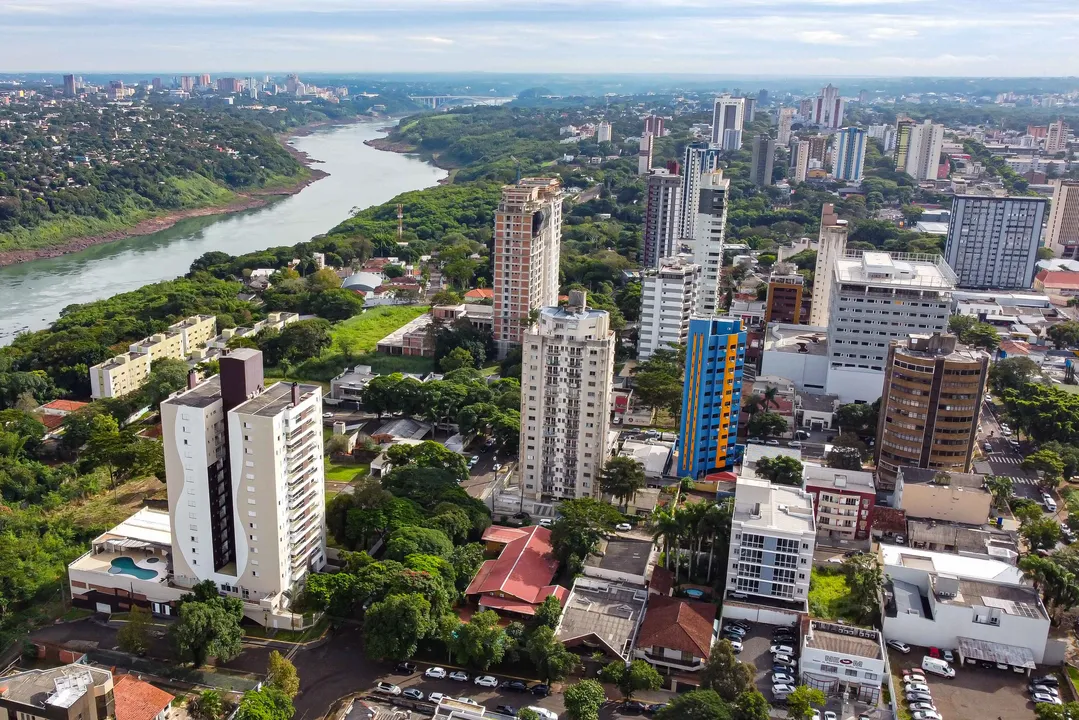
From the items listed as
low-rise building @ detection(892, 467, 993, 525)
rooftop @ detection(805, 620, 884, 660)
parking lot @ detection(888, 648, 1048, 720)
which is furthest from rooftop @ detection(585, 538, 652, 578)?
low-rise building @ detection(892, 467, 993, 525)

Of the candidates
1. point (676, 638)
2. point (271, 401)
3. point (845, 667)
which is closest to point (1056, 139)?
point (845, 667)

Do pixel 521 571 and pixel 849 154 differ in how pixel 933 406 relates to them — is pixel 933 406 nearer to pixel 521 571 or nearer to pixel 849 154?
pixel 521 571

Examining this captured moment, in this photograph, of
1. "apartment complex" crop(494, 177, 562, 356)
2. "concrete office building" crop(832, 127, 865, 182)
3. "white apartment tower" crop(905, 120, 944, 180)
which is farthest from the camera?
"concrete office building" crop(832, 127, 865, 182)

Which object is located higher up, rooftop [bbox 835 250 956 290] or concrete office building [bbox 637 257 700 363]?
rooftop [bbox 835 250 956 290]

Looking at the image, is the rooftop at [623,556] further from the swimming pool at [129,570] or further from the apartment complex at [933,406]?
the swimming pool at [129,570]

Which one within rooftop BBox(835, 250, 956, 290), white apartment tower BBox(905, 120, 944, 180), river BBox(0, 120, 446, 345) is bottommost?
river BBox(0, 120, 446, 345)

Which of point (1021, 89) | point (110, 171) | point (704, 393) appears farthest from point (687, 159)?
point (1021, 89)

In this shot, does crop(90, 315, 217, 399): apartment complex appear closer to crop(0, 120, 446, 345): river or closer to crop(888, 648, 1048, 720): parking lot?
crop(0, 120, 446, 345): river
